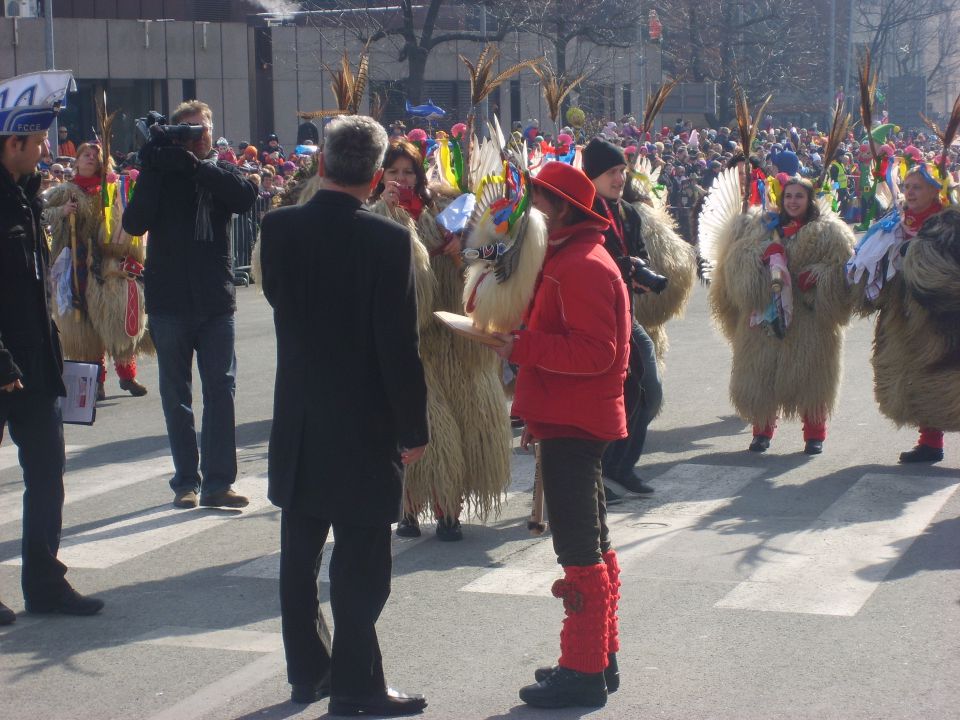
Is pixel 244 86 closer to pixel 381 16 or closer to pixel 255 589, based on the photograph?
pixel 381 16

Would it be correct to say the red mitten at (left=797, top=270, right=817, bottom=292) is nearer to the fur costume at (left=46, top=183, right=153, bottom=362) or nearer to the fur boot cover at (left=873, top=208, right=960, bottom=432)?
the fur boot cover at (left=873, top=208, right=960, bottom=432)

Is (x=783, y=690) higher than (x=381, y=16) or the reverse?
the reverse

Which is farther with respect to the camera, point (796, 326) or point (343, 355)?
point (796, 326)

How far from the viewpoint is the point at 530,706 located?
14.0 ft

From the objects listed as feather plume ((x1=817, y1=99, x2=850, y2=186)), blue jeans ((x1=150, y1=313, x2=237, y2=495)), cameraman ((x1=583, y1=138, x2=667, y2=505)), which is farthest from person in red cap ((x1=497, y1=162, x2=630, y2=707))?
feather plume ((x1=817, y1=99, x2=850, y2=186))

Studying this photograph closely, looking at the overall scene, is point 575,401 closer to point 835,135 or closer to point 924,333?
point 924,333

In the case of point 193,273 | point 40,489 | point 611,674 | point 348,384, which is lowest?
point 611,674

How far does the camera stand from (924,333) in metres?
7.81

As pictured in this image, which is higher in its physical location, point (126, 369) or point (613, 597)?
point (613, 597)

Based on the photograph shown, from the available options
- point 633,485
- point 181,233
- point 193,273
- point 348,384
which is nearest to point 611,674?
point 348,384

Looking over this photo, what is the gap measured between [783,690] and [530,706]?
→ 80 cm

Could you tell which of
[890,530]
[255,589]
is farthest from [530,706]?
[890,530]

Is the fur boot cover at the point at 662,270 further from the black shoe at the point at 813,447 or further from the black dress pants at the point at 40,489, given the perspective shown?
the black dress pants at the point at 40,489

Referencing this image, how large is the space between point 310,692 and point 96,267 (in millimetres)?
6260
